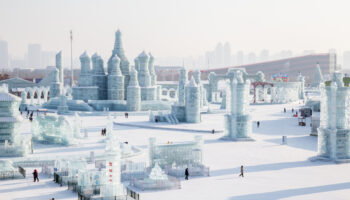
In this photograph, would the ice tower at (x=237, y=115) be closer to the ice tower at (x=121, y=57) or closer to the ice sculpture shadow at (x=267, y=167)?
the ice sculpture shadow at (x=267, y=167)

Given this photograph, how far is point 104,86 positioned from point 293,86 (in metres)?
45.9

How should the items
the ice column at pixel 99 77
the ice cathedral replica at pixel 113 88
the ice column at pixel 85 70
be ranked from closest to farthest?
the ice cathedral replica at pixel 113 88, the ice column at pixel 99 77, the ice column at pixel 85 70

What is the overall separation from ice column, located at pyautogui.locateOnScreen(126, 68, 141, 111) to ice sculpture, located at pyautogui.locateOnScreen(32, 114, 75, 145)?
31167mm

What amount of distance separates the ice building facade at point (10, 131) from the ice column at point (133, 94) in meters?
36.5

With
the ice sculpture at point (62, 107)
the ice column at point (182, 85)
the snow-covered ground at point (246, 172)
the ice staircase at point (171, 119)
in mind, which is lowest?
the snow-covered ground at point (246, 172)

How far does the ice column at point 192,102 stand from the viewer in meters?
56.6

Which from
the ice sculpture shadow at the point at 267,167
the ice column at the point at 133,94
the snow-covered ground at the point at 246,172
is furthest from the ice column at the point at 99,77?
the ice sculpture shadow at the point at 267,167

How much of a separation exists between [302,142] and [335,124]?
8.85 metres

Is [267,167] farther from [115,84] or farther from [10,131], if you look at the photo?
[115,84]

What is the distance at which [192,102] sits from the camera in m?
57.2

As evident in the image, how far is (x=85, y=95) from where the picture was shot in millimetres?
75125

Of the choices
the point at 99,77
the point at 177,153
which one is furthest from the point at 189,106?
the point at 177,153

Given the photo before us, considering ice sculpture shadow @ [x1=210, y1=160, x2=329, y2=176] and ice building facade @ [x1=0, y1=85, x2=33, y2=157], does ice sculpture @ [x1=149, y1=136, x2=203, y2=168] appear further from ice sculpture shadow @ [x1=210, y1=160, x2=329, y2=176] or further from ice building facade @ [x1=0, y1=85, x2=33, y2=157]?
ice building facade @ [x1=0, y1=85, x2=33, y2=157]

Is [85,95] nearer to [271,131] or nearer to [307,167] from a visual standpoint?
[271,131]
